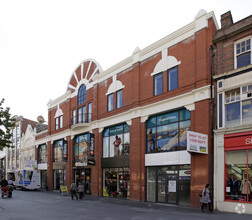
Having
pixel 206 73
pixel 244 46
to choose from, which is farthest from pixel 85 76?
pixel 244 46

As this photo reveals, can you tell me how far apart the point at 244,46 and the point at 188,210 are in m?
9.56

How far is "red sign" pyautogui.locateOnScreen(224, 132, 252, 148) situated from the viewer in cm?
1609

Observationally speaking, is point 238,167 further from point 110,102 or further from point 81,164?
point 81,164

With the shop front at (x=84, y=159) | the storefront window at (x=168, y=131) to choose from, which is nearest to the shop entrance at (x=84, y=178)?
the shop front at (x=84, y=159)

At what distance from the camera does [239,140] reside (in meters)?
16.5

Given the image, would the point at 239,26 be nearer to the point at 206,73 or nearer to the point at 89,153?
the point at 206,73

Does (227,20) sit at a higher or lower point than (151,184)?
higher

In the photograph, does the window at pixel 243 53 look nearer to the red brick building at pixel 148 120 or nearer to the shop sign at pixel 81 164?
the red brick building at pixel 148 120

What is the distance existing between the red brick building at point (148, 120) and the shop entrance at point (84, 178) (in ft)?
0.32

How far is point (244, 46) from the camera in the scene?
1702cm

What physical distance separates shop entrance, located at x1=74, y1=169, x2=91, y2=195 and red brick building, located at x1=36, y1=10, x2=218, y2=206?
0.10m

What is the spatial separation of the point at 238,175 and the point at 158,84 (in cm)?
892

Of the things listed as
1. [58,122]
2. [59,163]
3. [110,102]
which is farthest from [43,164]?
[110,102]

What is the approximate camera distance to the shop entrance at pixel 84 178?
30.5 m
